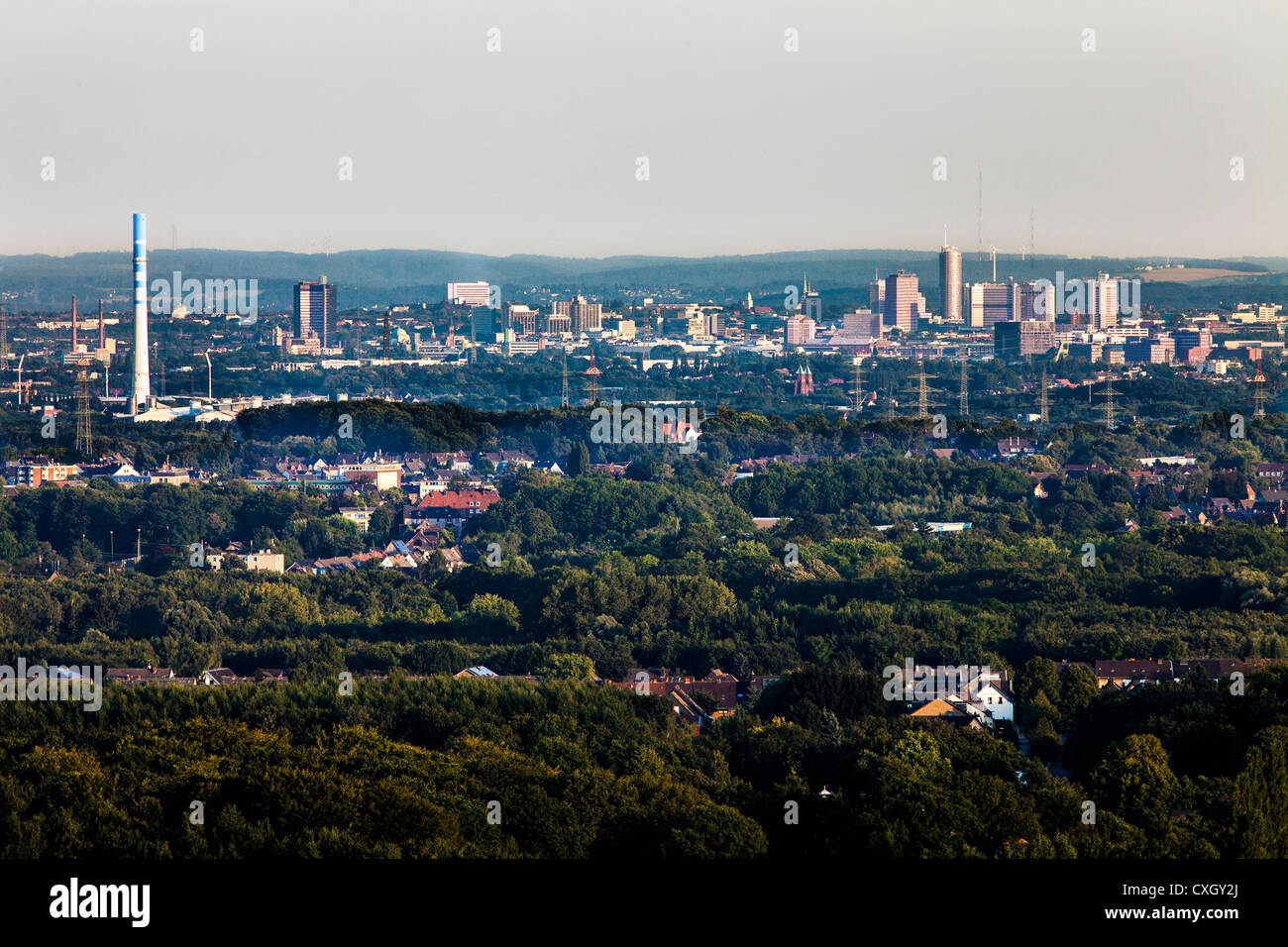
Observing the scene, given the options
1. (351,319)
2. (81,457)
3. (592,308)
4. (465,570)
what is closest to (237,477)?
(81,457)

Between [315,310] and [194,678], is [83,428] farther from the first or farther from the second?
[315,310]

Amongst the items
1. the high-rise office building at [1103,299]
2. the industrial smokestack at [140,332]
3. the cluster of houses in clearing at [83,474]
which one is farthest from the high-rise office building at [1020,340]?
the cluster of houses in clearing at [83,474]

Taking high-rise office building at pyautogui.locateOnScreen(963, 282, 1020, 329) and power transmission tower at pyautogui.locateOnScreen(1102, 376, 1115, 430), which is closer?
power transmission tower at pyautogui.locateOnScreen(1102, 376, 1115, 430)

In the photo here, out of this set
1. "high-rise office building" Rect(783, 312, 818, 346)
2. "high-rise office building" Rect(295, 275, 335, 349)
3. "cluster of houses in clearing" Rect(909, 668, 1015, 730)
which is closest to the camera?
"cluster of houses in clearing" Rect(909, 668, 1015, 730)

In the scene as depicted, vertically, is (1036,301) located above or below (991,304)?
above

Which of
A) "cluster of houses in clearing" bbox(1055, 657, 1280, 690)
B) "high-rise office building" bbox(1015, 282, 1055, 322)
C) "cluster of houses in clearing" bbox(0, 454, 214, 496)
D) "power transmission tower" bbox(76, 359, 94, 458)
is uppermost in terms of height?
"high-rise office building" bbox(1015, 282, 1055, 322)

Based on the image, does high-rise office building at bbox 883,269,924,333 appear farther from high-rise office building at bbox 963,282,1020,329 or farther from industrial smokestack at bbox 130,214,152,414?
industrial smokestack at bbox 130,214,152,414

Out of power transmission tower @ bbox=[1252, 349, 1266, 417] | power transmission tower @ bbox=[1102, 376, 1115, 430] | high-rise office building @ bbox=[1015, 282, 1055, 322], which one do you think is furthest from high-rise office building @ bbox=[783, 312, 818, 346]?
power transmission tower @ bbox=[1252, 349, 1266, 417]

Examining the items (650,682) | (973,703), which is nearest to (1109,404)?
(650,682)
